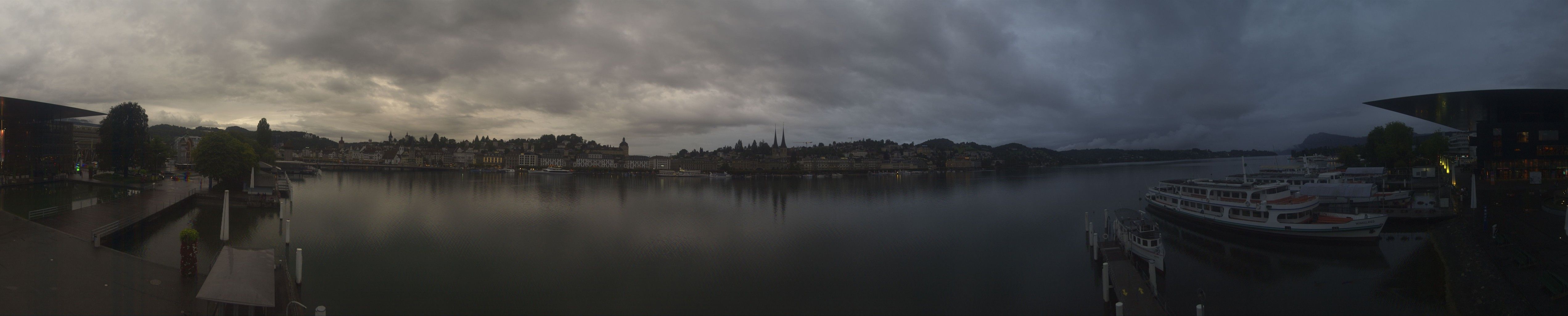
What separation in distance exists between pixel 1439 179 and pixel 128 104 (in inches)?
2482

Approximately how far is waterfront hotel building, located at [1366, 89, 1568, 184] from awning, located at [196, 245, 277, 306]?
34157 millimetres

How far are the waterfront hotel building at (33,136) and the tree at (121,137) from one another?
885 mm

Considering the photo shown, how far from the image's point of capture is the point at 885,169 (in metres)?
89.7

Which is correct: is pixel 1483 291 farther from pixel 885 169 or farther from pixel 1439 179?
pixel 885 169

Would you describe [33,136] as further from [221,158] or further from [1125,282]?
[1125,282]

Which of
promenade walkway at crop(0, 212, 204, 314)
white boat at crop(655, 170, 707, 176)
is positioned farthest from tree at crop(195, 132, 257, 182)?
white boat at crop(655, 170, 707, 176)

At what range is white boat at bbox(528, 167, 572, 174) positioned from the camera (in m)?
70.2

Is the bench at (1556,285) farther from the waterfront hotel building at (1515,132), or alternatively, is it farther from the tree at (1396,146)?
the tree at (1396,146)

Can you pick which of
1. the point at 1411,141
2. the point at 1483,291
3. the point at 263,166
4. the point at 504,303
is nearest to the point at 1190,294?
the point at 1483,291

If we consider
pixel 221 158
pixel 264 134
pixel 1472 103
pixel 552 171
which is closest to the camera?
pixel 1472 103

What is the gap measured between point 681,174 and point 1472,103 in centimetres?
6233

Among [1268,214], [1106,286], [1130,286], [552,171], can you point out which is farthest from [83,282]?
[552,171]

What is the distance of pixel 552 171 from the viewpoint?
74.6 meters

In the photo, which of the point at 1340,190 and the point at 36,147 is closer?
the point at 1340,190
